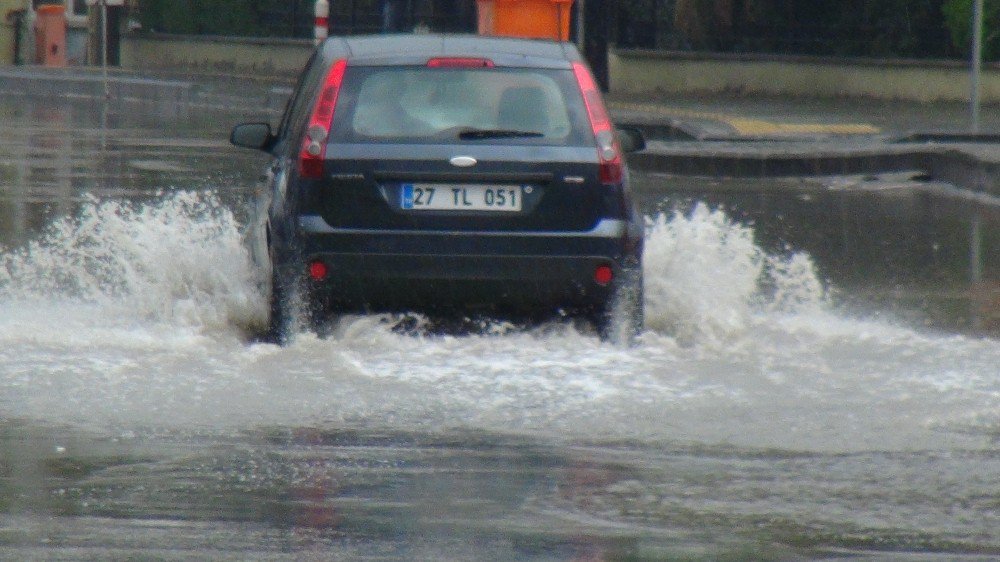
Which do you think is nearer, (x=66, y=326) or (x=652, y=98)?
(x=66, y=326)

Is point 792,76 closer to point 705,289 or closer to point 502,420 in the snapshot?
point 705,289

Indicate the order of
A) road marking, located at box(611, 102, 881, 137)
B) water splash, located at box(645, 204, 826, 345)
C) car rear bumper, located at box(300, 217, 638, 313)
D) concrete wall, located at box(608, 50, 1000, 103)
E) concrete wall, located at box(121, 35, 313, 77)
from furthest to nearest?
concrete wall, located at box(121, 35, 313, 77) → concrete wall, located at box(608, 50, 1000, 103) → road marking, located at box(611, 102, 881, 137) → water splash, located at box(645, 204, 826, 345) → car rear bumper, located at box(300, 217, 638, 313)

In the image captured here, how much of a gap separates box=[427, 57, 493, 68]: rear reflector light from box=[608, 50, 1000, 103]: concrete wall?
21.3 meters

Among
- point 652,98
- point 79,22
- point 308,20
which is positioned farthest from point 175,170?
point 79,22

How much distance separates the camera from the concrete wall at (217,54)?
128 ft

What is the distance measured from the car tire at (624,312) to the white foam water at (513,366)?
0.06m

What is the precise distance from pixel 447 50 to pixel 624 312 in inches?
54.8

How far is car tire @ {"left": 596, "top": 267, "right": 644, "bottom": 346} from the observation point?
8.53 meters

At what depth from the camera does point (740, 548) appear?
5332 millimetres

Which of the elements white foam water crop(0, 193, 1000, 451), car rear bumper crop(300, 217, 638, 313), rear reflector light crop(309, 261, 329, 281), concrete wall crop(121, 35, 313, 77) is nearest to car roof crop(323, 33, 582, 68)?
car rear bumper crop(300, 217, 638, 313)

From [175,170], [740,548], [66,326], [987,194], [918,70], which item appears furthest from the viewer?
[918,70]

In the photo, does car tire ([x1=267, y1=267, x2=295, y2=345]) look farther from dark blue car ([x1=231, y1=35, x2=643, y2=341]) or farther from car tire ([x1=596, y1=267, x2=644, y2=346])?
car tire ([x1=596, y1=267, x2=644, y2=346])

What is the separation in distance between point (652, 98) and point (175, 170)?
1334 centimetres

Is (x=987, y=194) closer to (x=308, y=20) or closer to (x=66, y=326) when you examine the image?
(x=66, y=326)
